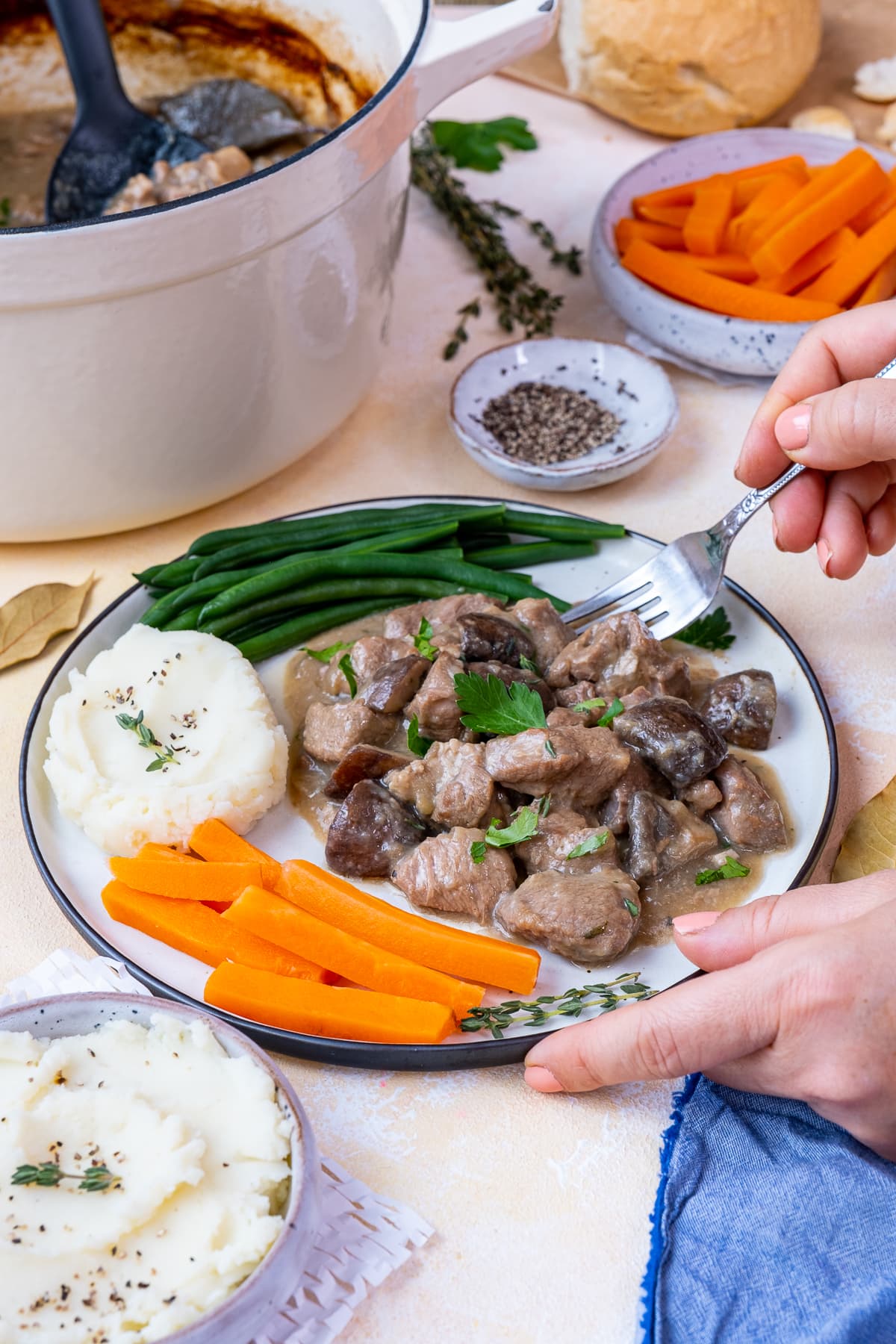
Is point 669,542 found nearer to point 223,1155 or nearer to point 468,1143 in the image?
point 468,1143

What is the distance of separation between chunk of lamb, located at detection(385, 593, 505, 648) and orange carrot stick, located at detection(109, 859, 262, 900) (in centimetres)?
71

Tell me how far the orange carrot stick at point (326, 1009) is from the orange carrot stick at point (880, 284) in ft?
8.39

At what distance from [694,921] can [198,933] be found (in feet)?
2.84

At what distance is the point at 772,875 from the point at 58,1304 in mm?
1398

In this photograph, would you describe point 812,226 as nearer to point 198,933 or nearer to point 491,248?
point 491,248

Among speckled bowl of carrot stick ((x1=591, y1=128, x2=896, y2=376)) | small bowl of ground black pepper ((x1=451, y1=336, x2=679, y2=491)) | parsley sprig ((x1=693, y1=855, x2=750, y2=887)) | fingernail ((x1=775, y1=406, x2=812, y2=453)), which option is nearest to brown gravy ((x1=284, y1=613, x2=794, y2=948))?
parsley sprig ((x1=693, y1=855, x2=750, y2=887))

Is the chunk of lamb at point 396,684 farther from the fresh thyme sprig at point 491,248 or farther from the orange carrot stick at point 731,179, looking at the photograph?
the orange carrot stick at point 731,179

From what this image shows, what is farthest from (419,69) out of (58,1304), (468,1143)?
(58,1304)

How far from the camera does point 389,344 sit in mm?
3912

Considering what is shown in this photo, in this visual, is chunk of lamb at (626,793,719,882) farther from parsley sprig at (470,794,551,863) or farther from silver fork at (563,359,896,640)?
silver fork at (563,359,896,640)

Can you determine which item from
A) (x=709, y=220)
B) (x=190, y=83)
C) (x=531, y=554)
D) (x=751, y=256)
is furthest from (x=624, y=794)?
(x=190, y=83)

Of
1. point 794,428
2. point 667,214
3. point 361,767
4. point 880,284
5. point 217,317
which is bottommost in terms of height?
point 361,767

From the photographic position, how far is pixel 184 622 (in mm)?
2787

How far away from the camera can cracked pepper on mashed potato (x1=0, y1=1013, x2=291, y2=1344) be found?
1.53 meters
